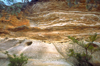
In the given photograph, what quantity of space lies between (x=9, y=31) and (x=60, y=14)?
6459 mm

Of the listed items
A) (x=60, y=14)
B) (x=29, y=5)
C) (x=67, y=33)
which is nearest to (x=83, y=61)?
(x=67, y=33)

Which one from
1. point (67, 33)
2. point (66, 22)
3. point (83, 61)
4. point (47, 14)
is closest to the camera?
point (83, 61)

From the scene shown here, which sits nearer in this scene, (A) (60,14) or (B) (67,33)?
(B) (67,33)

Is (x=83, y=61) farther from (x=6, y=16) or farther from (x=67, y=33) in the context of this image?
(x=6, y=16)

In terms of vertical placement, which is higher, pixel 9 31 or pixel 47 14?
pixel 47 14

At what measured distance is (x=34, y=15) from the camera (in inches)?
381

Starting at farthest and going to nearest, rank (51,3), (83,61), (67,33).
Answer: (51,3)
(67,33)
(83,61)

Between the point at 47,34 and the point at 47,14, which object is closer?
the point at 47,34

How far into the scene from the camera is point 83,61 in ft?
9.55

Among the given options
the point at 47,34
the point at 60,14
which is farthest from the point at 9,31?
the point at 60,14

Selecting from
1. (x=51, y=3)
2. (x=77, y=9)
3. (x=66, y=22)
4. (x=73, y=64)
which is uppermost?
(x=51, y=3)

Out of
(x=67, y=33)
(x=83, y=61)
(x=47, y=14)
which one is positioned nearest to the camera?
(x=83, y=61)

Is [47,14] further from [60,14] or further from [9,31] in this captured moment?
[9,31]

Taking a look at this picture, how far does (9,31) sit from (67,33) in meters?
6.76
